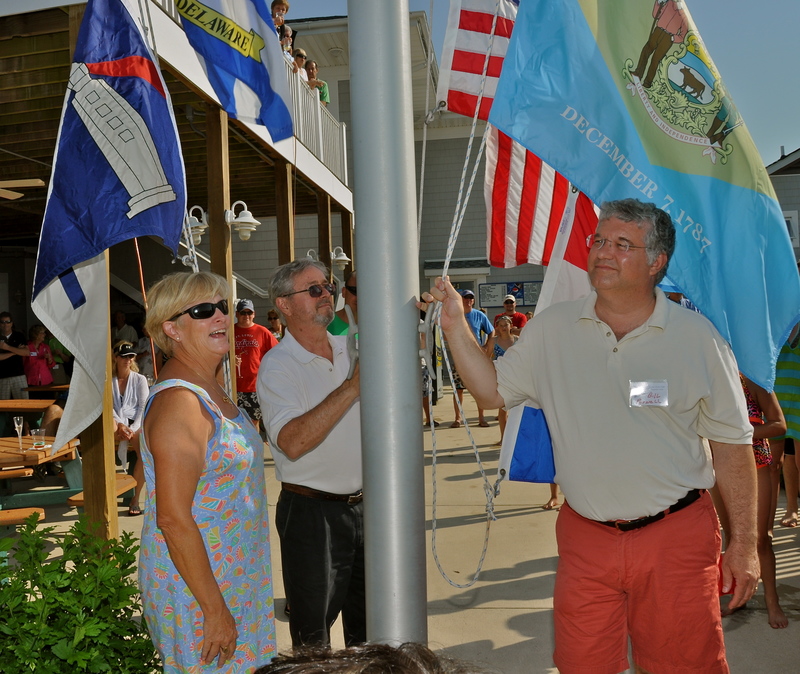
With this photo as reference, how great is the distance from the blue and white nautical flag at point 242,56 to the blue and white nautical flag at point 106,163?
1.56 ft

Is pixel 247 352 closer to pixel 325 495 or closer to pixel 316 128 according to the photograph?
pixel 316 128

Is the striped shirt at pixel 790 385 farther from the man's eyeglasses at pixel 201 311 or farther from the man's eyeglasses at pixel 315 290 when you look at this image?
the man's eyeglasses at pixel 201 311

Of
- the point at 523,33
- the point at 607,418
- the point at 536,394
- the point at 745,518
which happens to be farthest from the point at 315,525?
the point at 523,33

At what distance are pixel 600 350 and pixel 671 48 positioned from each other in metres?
1.14

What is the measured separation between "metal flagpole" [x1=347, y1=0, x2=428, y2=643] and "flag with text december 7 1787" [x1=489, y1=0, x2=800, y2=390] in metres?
0.71

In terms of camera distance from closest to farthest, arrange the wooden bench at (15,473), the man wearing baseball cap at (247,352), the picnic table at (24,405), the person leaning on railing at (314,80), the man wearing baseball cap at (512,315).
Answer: the wooden bench at (15,473)
the picnic table at (24,405)
the man wearing baseball cap at (247,352)
the man wearing baseball cap at (512,315)
the person leaning on railing at (314,80)

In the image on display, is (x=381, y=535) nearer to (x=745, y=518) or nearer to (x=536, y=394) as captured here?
(x=536, y=394)

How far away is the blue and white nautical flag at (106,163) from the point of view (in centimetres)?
291

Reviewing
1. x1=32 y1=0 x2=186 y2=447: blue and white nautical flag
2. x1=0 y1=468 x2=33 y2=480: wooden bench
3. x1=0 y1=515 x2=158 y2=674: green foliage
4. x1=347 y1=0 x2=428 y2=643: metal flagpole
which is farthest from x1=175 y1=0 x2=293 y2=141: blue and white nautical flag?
x1=0 y1=468 x2=33 y2=480: wooden bench

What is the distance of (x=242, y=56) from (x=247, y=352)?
19.9 feet

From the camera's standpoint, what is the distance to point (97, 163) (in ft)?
9.61

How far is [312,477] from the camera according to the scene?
2.90m

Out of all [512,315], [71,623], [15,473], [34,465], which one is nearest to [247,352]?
[34,465]

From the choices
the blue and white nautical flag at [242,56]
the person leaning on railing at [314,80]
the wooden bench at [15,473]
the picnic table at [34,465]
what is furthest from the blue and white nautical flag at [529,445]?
the person leaning on railing at [314,80]
